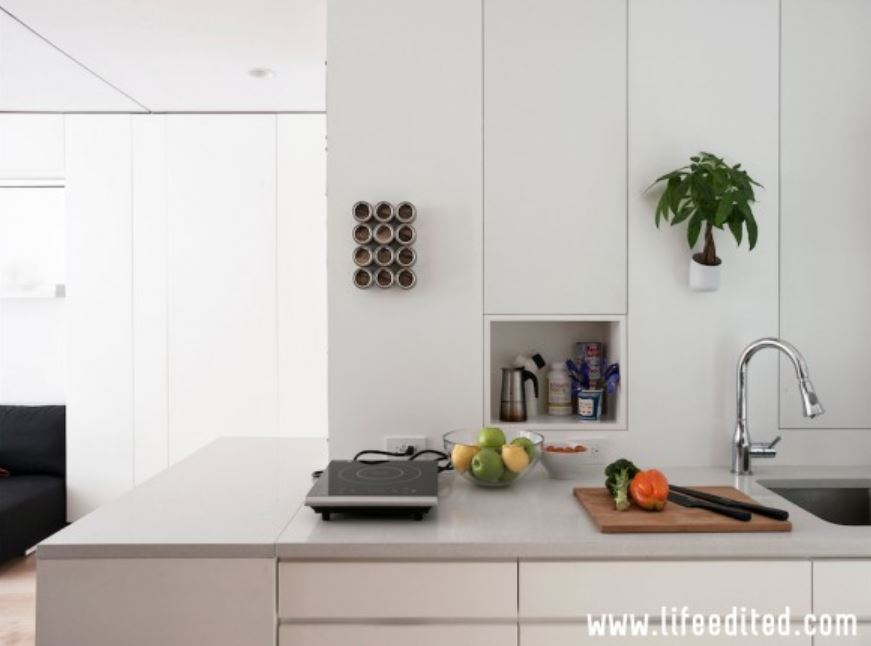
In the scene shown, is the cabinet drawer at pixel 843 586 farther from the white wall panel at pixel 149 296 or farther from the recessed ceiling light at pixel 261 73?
the white wall panel at pixel 149 296

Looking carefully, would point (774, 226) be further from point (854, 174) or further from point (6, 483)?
point (6, 483)

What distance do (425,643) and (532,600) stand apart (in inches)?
9.5

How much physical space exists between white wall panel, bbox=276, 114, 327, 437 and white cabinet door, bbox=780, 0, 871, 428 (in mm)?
2440

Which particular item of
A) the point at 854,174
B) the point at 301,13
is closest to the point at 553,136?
the point at 854,174

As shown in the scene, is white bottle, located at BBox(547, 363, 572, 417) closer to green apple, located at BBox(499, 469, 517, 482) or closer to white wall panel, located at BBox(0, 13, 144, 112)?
green apple, located at BBox(499, 469, 517, 482)

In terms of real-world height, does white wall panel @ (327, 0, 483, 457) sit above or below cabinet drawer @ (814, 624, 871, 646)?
above

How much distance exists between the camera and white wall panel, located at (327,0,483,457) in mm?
2131

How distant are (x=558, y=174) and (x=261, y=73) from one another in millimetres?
1736

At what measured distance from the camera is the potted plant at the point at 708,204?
6.56 feet

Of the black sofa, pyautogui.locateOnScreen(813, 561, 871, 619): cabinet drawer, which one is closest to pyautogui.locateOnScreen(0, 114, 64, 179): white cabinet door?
the black sofa

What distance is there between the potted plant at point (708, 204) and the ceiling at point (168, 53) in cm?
136

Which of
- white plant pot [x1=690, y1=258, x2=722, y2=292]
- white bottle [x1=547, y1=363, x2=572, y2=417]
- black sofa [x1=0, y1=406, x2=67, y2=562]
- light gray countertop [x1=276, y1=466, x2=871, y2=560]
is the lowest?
black sofa [x1=0, y1=406, x2=67, y2=562]

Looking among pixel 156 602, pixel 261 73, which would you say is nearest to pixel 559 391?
pixel 156 602

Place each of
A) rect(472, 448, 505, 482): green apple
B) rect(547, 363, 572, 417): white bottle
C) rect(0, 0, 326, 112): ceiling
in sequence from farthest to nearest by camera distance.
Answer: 1. rect(0, 0, 326, 112): ceiling
2. rect(547, 363, 572, 417): white bottle
3. rect(472, 448, 505, 482): green apple
